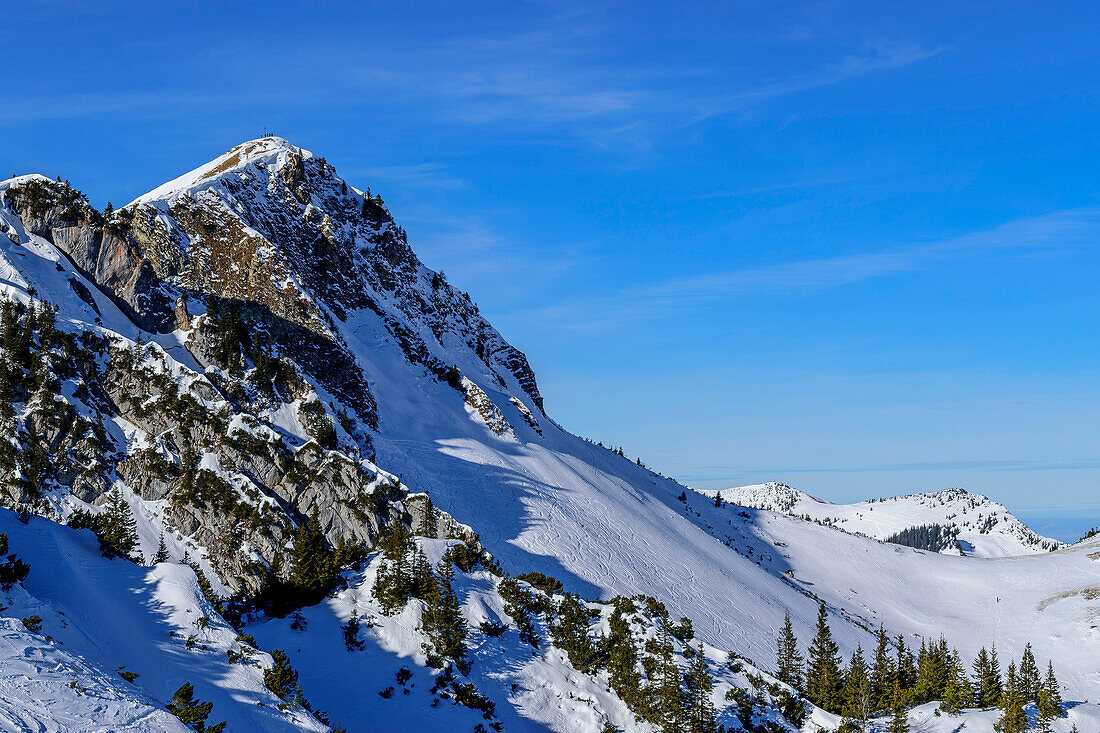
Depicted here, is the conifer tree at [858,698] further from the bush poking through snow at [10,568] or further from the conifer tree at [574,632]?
the bush poking through snow at [10,568]

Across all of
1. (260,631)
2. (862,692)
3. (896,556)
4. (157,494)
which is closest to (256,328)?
(157,494)

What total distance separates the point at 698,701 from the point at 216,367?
5337 centimetres

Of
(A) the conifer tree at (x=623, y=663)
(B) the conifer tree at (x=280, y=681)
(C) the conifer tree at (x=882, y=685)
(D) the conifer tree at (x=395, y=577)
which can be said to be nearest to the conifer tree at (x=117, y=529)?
(B) the conifer tree at (x=280, y=681)

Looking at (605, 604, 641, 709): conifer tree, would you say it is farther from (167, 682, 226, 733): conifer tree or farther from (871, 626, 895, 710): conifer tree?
(167, 682, 226, 733): conifer tree

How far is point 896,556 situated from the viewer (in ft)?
490

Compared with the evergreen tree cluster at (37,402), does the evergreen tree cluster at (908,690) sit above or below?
below

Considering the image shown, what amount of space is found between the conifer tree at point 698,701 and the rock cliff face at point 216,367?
90.9 ft

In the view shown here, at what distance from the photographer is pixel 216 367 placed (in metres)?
73.4

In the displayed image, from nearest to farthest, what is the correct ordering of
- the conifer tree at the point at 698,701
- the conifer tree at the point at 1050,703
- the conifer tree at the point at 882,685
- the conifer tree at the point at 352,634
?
the conifer tree at the point at 698,701
the conifer tree at the point at 352,634
the conifer tree at the point at 1050,703
the conifer tree at the point at 882,685

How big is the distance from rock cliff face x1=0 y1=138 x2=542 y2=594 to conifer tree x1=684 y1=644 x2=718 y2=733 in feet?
90.9

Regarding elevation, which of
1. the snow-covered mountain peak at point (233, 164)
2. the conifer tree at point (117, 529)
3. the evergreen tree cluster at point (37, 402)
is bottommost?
the conifer tree at point (117, 529)

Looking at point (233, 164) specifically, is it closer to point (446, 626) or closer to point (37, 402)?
point (37, 402)

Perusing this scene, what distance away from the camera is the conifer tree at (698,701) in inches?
1789

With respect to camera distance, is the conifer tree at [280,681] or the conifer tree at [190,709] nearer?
the conifer tree at [190,709]
